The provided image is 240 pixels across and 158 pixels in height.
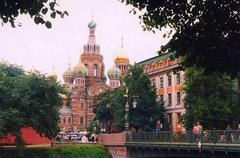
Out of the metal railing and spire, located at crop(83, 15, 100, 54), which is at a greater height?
spire, located at crop(83, 15, 100, 54)

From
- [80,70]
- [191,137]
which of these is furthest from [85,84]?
[191,137]

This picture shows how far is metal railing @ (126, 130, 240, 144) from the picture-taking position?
105 feet

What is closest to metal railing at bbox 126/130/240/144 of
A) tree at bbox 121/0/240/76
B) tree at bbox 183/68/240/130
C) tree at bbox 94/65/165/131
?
tree at bbox 183/68/240/130

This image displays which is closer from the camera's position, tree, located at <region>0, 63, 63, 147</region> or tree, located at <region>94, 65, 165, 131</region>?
tree, located at <region>0, 63, 63, 147</region>

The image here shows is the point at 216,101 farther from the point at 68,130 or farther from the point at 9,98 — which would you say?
the point at 68,130

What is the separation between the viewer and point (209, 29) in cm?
1124

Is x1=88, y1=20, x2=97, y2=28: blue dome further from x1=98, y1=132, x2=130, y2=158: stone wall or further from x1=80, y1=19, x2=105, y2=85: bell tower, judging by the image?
x1=98, y1=132, x2=130, y2=158: stone wall

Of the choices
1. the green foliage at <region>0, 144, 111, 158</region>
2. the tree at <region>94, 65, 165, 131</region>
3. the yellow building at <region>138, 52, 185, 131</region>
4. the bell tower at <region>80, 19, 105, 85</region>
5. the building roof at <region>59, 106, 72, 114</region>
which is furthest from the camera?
the bell tower at <region>80, 19, 105, 85</region>

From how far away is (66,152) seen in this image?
49062 mm

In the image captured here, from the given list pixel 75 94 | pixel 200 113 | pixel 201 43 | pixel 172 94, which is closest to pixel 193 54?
pixel 201 43

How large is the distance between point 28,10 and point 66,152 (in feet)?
132

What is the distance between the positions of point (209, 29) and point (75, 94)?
109 meters

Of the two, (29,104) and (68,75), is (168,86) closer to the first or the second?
(29,104)

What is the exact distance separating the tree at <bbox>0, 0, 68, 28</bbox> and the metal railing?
2334cm
